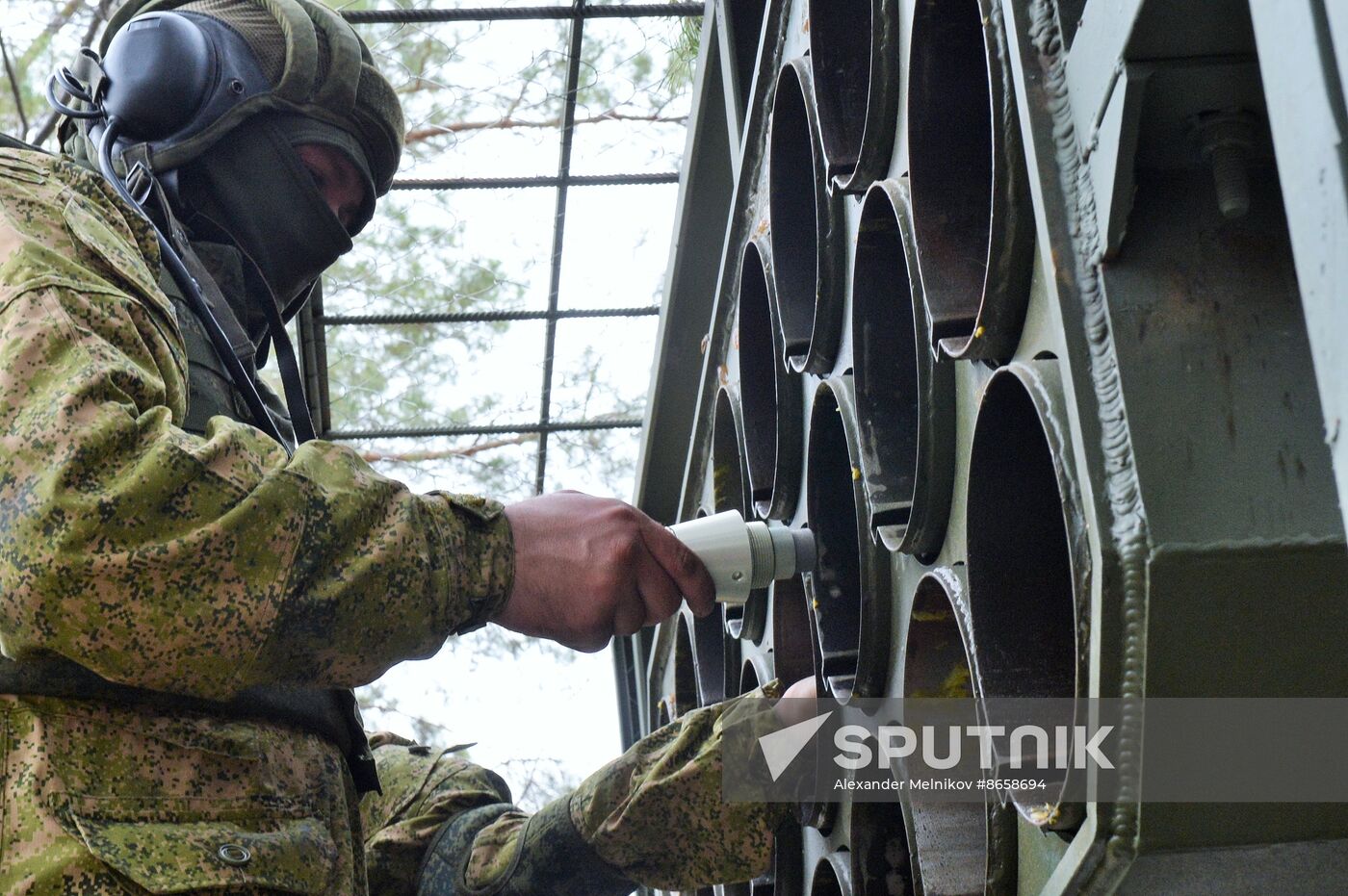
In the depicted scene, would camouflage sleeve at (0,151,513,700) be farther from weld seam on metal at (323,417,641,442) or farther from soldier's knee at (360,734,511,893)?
weld seam on metal at (323,417,641,442)

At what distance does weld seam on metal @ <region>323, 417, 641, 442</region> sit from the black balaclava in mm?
3072

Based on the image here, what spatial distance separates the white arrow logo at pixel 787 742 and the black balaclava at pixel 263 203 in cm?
115

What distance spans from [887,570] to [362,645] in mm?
697

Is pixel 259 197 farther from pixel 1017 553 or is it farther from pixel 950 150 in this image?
pixel 1017 553

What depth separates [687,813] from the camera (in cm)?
243

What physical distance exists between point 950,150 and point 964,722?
70 centimetres

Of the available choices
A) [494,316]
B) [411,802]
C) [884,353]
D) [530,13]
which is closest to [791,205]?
[884,353]

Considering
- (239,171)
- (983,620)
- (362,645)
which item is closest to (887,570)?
(983,620)

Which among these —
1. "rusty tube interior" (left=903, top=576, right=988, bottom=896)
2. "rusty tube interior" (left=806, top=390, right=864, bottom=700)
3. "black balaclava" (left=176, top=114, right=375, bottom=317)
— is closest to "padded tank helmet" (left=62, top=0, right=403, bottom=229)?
"black balaclava" (left=176, top=114, right=375, bottom=317)

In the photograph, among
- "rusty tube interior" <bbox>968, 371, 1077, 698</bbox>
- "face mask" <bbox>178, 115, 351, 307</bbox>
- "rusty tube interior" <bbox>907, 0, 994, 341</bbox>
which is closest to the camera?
"rusty tube interior" <bbox>968, 371, 1077, 698</bbox>

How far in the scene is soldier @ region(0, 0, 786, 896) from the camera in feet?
5.13

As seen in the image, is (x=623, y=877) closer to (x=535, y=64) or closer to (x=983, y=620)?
(x=983, y=620)

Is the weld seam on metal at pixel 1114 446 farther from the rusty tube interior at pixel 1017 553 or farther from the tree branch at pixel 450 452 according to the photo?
the tree branch at pixel 450 452

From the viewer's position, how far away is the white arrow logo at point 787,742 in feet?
7.59
